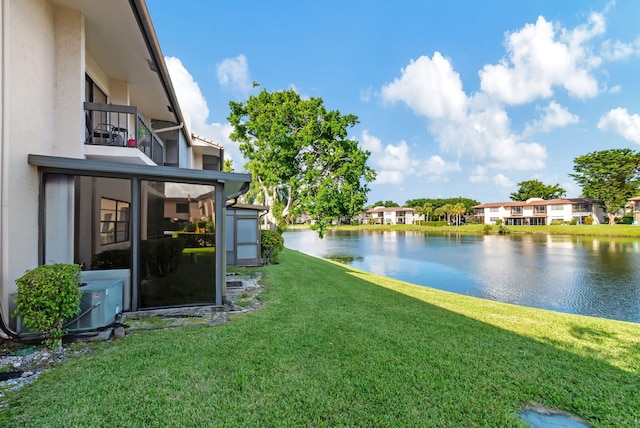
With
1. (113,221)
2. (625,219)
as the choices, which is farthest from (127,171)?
(625,219)

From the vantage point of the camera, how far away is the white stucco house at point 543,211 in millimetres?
59781

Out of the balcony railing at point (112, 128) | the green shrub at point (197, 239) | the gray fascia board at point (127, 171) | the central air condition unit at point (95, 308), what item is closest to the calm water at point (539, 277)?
the green shrub at point (197, 239)

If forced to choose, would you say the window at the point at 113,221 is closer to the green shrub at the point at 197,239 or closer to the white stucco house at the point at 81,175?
the white stucco house at the point at 81,175

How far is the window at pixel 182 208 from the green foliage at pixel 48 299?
1961 millimetres

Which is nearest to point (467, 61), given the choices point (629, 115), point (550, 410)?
point (629, 115)

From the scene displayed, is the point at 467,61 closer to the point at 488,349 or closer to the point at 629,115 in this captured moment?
the point at 629,115

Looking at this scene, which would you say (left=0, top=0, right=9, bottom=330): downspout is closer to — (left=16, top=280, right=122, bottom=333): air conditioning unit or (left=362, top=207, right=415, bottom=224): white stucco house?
(left=16, top=280, right=122, bottom=333): air conditioning unit

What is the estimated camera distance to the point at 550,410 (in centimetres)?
291

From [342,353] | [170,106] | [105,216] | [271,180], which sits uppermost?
[170,106]

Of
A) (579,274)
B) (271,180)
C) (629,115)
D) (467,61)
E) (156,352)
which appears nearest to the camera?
(156,352)

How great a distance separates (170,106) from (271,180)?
8994 millimetres

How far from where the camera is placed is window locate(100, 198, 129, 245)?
5.19 m

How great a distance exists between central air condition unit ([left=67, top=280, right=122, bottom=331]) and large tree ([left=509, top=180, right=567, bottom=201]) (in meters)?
92.6

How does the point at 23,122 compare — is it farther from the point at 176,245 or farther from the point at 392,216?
the point at 392,216
